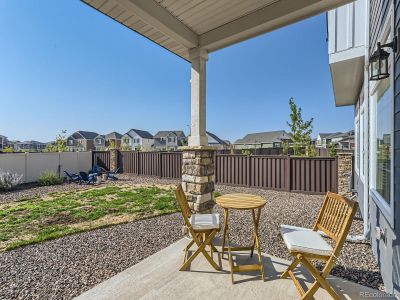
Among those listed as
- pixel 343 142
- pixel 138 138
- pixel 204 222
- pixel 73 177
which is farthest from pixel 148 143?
pixel 204 222

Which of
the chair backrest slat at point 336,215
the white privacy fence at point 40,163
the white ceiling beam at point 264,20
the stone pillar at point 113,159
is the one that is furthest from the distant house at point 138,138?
the chair backrest slat at point 336,215

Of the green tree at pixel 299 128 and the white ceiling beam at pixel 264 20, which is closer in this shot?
the white ceiling beam at pixel 264 20

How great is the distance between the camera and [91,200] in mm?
6117

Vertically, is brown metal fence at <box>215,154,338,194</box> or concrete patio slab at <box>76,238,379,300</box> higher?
brown metal fence at <box>215,154,338,194</box>

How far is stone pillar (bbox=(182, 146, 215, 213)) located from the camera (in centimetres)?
292

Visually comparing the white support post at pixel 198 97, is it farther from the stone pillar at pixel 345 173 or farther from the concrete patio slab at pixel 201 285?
the stone pillar at pixel 345 173

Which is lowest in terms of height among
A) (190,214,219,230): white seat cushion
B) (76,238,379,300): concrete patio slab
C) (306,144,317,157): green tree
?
(76,238,379,300): concrete patio slab

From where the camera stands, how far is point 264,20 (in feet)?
7.79

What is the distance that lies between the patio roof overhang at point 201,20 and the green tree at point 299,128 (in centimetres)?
912

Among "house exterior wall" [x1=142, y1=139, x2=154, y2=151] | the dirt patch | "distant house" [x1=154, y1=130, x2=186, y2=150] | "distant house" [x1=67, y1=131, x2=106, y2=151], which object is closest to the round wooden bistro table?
the dirt patch

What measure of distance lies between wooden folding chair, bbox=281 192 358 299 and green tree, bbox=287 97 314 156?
920 centimetres

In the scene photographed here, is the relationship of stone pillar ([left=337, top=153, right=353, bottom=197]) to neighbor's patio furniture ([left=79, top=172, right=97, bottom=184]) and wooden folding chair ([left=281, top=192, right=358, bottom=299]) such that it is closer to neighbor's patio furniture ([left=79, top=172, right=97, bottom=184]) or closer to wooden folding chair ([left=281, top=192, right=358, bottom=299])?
wooden folding chair ([left=281, top=192, right=358, bottom=299])

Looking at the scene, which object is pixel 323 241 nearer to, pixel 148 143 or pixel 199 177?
pixel 199 177

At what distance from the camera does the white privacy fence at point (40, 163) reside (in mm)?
8711
